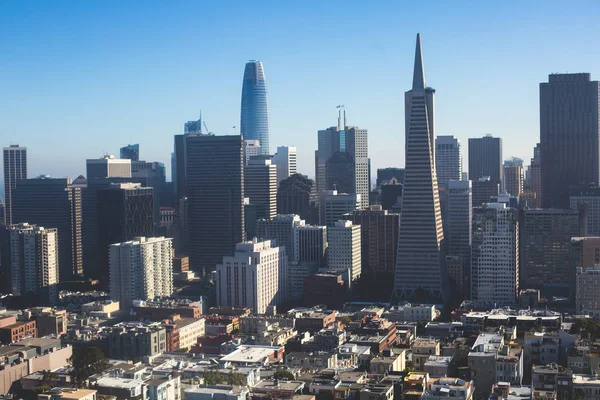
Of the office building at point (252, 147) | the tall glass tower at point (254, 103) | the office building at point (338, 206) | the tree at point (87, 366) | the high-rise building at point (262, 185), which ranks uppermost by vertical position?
the tall glass tower at point (254, 103)

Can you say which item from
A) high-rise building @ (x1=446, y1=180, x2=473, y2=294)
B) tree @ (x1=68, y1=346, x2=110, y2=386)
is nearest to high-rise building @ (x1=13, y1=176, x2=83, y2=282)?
high-rise building @ (x1=446, y1=180, x2=473, y2=294)

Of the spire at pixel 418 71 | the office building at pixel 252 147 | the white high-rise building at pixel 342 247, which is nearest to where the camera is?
the spire at pixel 418 71

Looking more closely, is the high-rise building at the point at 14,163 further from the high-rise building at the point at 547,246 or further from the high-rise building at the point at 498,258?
the high-rise building at the point at 498,258

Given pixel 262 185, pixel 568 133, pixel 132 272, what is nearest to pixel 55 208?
pixel 262 185

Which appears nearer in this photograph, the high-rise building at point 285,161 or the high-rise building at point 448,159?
the high-rise building at point 448,159

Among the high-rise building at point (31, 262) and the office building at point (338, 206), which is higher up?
the office building at point (338, 206)

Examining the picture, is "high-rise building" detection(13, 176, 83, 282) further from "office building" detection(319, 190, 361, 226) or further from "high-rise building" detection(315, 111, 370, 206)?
"high-rise building" detection(315, 111, 370, 206)

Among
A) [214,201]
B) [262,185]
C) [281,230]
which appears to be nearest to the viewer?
[281,230]

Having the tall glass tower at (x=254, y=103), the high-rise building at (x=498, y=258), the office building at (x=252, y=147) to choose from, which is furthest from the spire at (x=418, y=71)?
the tall glass tower at (x=254, y=103)

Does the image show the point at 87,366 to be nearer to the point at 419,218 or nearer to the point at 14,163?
the point at 419,218
